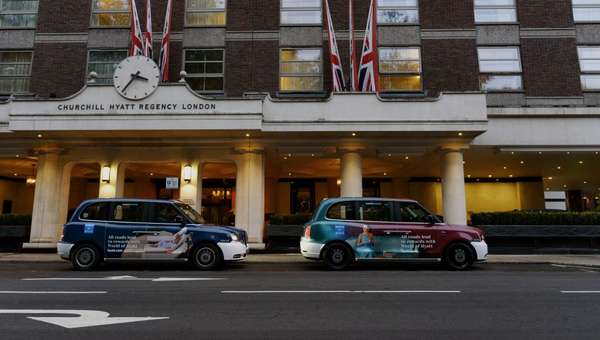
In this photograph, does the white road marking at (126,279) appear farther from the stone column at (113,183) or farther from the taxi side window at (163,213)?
the stone column at (113,183)

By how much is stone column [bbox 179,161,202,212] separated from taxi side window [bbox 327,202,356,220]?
728 cm

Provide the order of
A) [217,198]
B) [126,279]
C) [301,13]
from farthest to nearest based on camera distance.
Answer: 1. [217,198]
2. [301,13]
3. [126,279]

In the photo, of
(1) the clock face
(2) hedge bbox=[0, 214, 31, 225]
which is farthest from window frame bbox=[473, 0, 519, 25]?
(2) hedge bbox=[0, 214, 31, 225]

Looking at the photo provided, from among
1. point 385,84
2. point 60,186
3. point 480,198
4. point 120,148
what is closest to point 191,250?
point 120,148

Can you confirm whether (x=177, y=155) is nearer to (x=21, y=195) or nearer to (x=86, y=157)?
(x=86, y=157)

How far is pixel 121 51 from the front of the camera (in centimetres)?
2005

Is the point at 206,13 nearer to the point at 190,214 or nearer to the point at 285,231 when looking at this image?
the point at 285,231

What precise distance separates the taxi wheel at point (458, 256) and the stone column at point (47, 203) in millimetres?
14993

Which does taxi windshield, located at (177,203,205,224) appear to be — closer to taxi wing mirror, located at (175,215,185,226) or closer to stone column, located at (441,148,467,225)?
taxi wing mirror, located at (175,215,185,226)

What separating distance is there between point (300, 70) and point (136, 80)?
749cm

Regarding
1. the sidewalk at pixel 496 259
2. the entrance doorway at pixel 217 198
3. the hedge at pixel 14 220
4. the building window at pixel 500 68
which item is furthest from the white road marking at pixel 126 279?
the building window at pixel 500 68

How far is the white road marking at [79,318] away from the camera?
5512 millimetres

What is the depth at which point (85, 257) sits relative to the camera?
1140 centimetres

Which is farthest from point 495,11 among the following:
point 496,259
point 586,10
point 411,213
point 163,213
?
point 163,213
